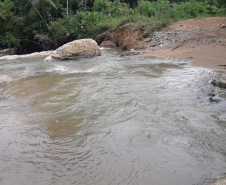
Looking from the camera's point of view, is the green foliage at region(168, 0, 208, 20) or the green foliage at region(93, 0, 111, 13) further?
the green foliage at region(93, 0, 111, 13)

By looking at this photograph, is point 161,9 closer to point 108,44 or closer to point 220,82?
point 108,44

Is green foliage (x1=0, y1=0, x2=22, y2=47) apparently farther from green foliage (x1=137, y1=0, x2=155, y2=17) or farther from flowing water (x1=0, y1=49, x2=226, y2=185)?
flowing water (x1=0, y1=49, x2=226, y2=185)

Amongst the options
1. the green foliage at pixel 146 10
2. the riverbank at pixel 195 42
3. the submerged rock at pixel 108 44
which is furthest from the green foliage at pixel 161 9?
the submerged rock at pixel 108 44

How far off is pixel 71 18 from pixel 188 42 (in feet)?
37.5

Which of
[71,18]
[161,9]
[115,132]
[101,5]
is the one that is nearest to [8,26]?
[71,18]

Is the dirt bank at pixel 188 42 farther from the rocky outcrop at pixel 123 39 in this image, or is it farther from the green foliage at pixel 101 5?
the green foliage at pixel 101 5

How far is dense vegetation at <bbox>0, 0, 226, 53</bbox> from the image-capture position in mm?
16438

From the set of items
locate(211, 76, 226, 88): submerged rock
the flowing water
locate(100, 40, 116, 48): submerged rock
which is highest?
locate(211, 76, 226, 88): submerged rock

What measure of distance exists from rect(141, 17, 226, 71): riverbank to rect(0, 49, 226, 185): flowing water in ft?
6.23

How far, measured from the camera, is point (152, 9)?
17.9m

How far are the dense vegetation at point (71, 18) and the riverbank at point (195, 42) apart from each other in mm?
2799

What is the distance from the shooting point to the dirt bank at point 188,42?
8.59 meters

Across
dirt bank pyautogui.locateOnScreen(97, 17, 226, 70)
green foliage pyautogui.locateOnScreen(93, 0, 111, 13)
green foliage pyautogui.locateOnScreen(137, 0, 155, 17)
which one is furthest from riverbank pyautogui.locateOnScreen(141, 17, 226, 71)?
green foliage pyautogui.locateOnScreen(93, 0, 111, 13)

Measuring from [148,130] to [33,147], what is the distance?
5.37 ft
